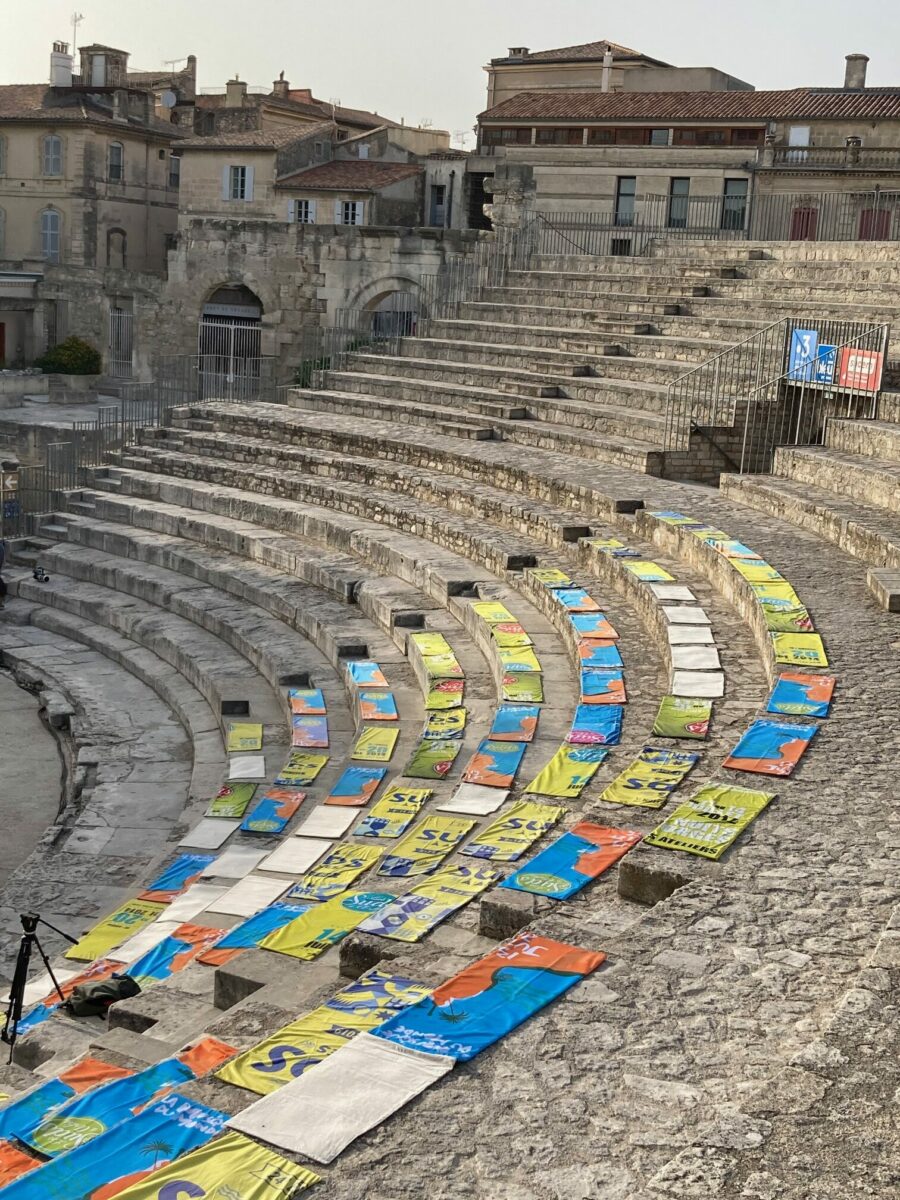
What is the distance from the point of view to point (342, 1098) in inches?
215

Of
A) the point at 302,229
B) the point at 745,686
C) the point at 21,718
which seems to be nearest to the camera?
the point at 745,686

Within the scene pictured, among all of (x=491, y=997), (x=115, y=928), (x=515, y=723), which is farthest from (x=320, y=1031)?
(x=515, y=723)

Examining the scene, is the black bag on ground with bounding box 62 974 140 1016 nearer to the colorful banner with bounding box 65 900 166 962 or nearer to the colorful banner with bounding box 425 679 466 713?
the colorful banner with bounding box 65 900 166 962

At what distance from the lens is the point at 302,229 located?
33656 millimetres

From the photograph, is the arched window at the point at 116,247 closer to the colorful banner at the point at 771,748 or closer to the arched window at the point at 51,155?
the arched window at the point at 51,155

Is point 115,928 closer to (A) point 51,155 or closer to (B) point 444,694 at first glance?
(B) point 444,694

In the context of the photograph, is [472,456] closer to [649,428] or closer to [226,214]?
[649,428]

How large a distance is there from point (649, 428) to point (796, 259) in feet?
22.7

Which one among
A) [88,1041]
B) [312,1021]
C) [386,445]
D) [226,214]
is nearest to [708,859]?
[312,1021]

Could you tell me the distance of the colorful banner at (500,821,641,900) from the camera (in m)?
7.86

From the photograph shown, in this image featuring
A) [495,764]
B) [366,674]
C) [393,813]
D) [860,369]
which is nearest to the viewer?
[393,813]

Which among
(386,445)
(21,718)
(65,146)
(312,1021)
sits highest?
(65,146)

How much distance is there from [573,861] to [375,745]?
15.5 ft

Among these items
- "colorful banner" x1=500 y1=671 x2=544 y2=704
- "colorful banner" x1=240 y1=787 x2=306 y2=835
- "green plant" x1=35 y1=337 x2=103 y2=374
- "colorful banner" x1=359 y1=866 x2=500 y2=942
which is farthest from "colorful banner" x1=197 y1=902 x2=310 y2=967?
"green plant" x1=35 y1=337 x2=103 y2=374
